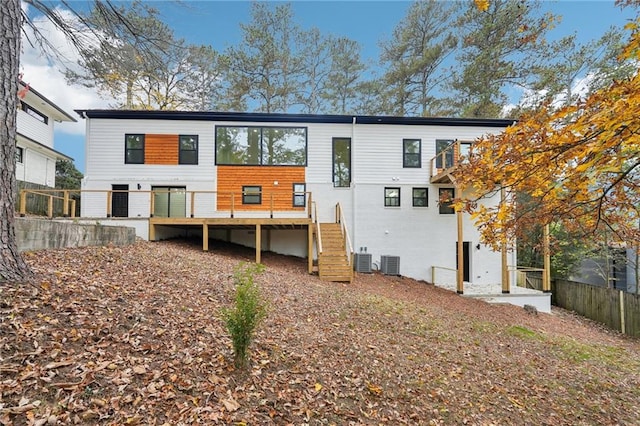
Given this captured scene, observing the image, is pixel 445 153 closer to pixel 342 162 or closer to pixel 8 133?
pixel 342 162

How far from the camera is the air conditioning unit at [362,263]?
12539 mm

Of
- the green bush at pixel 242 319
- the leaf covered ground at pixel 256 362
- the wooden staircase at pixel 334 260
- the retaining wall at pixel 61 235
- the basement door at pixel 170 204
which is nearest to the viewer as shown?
the leaf covered ground at pixel 256 362

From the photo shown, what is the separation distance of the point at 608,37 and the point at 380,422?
2116 cm

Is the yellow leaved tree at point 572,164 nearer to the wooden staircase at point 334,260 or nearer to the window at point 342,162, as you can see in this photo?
the wooden staircase at point 334,260

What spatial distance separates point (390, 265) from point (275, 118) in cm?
777

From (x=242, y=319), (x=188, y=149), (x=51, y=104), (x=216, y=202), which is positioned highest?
(x=51, y=104)

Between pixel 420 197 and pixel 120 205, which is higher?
pixel 420 197

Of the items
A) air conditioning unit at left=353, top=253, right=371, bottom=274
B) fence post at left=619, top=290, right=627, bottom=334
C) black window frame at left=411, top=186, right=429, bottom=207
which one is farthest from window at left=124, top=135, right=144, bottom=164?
fence post at left=619, top=290, right=627, bottom=334

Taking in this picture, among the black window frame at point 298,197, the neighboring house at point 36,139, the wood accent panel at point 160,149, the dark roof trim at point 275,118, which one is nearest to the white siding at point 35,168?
the neighboring house at point 36,139

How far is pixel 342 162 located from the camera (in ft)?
45.1

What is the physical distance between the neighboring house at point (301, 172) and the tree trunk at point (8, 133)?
356 inches

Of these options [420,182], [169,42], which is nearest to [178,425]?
[169,42]

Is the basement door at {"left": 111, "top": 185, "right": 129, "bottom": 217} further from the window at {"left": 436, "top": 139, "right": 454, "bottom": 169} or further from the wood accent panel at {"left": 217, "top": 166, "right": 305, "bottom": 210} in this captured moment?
the window at {"left": 436, "top": 139, "right": 454, "bottom": 169}

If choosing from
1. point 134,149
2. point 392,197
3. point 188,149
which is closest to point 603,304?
point 392,197
